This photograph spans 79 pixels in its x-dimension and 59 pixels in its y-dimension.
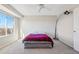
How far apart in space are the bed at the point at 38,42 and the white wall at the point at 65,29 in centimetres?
55

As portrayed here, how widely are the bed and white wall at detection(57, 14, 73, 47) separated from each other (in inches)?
21.5

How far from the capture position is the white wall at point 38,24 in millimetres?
3787

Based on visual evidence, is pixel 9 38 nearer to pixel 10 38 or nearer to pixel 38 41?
pixel 10 38

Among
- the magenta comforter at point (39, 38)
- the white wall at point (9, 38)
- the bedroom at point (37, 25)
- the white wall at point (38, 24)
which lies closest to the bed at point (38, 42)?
the magenta comforter at point (39, 38)

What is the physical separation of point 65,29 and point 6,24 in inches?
94.4

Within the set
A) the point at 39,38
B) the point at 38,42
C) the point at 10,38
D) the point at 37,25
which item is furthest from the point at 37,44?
the point at 10,38

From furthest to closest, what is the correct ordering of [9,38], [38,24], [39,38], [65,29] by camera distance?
[65,29] → [9,38] → [39,38] → [38,24]

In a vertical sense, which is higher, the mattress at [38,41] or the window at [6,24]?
the window at [6,24]

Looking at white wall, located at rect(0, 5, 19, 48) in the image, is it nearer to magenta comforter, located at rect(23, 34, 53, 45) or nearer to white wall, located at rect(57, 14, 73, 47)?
magenta comforter, located at rect(23, 34, 53, 45)

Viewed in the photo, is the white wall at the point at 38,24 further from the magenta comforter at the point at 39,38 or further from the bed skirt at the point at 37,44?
the bed skirt at the point at 37,44

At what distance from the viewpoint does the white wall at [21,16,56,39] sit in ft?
12.4

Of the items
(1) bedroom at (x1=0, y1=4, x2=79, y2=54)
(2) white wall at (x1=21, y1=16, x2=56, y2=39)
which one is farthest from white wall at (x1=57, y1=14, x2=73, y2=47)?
(2) white wall at (x1=21, y1=16, x2=56, y2=39)

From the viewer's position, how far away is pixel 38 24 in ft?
13.0
